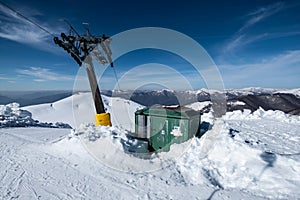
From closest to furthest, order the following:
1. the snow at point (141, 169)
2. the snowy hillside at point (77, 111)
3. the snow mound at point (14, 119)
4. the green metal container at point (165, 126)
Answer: the snow at point (141, 169) → the green metal container at point (165, 126) → the snow mound at point (14, 119) → the snowy hillside at point (77, 111)

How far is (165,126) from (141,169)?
7.80ft

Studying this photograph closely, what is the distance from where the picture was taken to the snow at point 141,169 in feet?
13.8

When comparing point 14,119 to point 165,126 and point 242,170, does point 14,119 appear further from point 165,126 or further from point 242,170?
point 242,170

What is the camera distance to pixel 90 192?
167 inches

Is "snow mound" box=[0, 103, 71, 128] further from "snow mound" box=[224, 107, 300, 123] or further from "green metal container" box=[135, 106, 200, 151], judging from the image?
"snow mound" box=[224, 107, 300, 123]

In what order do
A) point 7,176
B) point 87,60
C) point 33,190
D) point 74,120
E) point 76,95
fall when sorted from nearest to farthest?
point 33,190, point 7,176, point 87,60, point 74,120, point 76,95

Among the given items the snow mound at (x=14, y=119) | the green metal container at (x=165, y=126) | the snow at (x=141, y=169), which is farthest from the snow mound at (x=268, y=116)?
the snow mound at (x=14, y=119)

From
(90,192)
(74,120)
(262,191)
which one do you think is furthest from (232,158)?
(74,120)

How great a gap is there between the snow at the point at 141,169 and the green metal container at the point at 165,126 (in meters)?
0.43

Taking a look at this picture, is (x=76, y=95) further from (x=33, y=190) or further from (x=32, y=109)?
(x=33, y=190)

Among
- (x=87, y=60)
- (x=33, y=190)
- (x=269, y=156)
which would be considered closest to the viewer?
(x=33, y=190)

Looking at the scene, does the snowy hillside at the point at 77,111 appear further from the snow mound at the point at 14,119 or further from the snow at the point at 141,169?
the snow at the point at 141,169

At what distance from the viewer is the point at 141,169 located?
542 centimetres

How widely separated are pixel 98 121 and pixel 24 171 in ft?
10.0
